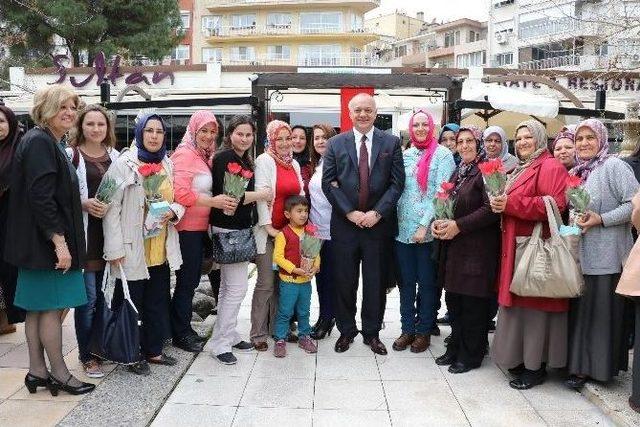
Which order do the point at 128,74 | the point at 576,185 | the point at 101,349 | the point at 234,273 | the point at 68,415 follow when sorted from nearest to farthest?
the point at 68,415, the point at 576,185, the point at 101,349, the point at 234,273, the point at 128,74

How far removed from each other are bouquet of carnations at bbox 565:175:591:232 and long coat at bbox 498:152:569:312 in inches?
4.5

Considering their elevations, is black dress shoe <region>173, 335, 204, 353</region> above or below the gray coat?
below

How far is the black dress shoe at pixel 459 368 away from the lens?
173 inches

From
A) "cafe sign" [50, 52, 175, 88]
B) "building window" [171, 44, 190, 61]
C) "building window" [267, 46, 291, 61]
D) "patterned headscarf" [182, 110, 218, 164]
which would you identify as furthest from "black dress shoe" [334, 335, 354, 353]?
"building window" [171, 44, 190, 61]

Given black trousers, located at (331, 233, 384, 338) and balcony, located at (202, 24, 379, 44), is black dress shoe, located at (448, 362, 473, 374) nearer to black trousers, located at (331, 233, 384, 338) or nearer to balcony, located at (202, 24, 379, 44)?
black trousers, located at (331, 233, 384, 338)

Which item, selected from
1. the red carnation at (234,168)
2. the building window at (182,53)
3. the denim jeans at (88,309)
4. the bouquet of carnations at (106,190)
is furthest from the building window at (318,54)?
the bouquet of carnations at (106,190)

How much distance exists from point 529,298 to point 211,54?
42674 mm

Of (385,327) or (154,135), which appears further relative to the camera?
(385,327)

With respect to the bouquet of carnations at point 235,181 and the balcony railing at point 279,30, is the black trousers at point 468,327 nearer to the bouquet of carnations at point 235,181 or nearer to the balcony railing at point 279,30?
the bouquet of carnations at point 235,181

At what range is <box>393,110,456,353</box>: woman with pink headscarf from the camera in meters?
4.64

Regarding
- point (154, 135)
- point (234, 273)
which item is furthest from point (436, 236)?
point (154, 135)

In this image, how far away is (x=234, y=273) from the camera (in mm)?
4570

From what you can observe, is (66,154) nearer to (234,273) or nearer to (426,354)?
(234,273)

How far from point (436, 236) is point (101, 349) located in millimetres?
2604
